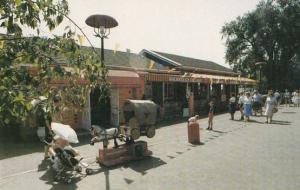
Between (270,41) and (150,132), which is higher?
(270,41)

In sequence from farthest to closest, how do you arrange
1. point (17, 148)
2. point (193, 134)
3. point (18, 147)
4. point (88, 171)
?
point (193, 134) < point (18, 147) < point (17, 148) < point (88, 171)

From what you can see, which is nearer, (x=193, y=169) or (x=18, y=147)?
(x=193, y=169)

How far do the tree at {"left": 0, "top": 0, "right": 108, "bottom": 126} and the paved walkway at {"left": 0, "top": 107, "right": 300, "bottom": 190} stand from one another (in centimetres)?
433

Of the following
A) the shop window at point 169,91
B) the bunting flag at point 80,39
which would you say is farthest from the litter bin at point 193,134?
the shop window at point 169,91

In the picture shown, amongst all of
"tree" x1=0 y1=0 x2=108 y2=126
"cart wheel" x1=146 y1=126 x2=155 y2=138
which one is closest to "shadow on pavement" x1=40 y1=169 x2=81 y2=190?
"cart wheel" x1=146 y1=126 x2=155 y2=138

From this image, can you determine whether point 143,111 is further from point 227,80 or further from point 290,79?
point 290,79

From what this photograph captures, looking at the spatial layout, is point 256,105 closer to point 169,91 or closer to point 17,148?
point 169,91

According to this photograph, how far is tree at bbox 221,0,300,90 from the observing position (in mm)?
46156

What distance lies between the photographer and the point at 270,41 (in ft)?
155

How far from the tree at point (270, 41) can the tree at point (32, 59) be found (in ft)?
159

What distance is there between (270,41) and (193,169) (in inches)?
1756

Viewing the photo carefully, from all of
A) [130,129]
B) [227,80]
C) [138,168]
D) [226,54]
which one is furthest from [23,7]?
[226,54]

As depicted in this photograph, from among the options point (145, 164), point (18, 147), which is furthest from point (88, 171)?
point (18, 147)

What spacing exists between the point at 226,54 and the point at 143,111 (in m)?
44.4
